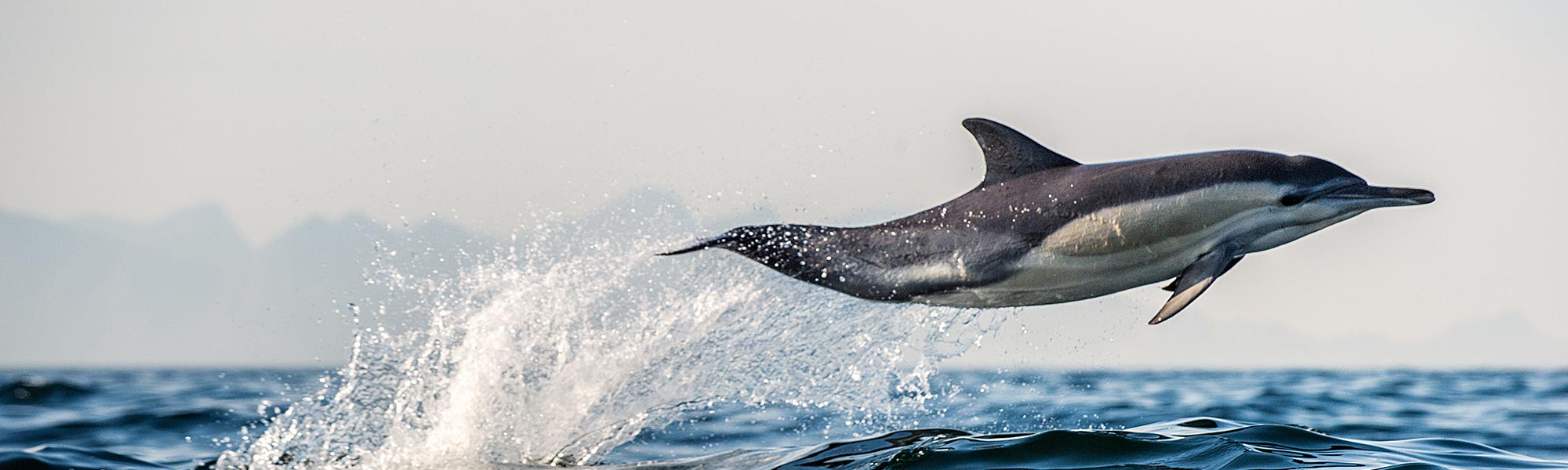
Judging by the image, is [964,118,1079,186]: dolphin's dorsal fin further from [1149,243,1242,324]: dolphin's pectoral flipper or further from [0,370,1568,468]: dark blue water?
[0,370,1568,468]: dark blue water

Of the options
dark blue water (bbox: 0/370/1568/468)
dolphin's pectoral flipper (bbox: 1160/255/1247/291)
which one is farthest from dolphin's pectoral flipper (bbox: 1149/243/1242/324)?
dark blue water (bbox: 0/370/1568/468)

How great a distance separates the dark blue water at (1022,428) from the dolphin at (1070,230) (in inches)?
43.1

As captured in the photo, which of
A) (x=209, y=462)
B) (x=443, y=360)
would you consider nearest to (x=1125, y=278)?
(x=443, y=360)

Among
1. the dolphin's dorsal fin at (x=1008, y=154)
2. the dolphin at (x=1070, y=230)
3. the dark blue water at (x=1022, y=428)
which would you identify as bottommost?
the dark blue water at (x=1022, y=428)

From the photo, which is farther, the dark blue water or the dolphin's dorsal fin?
the dark blue water

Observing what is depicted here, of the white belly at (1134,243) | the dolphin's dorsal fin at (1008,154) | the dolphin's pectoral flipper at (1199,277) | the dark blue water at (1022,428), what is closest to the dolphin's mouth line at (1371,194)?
the white belly at (1134,243)

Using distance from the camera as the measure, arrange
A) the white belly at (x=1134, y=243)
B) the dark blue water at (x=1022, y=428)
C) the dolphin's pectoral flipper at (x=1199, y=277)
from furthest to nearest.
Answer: the dark blue water at (x=1022, y=428), the white belly at (x=1134, y=243), the dolphin's pectoral flipper at (x=1199, y=277)

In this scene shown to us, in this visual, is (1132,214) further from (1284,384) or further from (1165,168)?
(1284,384)

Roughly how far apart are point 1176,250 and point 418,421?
4.14m

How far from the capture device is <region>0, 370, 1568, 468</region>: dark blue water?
22.7ft

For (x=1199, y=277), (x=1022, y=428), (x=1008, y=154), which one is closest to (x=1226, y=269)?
(x=1199, y=277)

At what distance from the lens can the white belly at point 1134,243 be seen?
5816 millimetres

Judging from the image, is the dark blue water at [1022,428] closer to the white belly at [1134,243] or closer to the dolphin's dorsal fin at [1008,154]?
the white belly at [1134,243]

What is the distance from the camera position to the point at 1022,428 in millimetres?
8391
